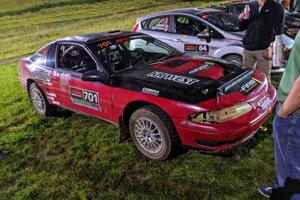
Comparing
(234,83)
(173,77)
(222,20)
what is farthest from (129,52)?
(222,20)

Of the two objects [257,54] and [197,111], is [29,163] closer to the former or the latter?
[197,111]

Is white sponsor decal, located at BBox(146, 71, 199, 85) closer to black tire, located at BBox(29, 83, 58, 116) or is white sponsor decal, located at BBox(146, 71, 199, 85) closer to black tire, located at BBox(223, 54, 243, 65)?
black tire, located at BBox(29, 83, 58, 116)

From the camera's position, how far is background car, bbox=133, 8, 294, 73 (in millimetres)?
6988

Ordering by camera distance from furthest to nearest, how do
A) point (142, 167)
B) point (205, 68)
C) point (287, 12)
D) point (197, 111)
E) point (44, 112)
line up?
point (287, 12), point (44, 112), point (205, 68), point (142, 167), point (197, 111)

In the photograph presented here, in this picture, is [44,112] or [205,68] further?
[44,112]

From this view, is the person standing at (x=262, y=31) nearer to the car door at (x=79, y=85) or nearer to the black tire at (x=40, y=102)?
the car door at (x=79, y=85)

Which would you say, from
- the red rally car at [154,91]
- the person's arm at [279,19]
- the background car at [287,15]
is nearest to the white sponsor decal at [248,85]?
the red rally car at [154,91]

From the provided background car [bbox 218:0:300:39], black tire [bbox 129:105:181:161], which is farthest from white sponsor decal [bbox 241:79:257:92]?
background car [bbox 218:0:300:39]

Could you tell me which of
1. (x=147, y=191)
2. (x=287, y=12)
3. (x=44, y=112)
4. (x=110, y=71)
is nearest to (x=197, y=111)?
(x=147, y=191)

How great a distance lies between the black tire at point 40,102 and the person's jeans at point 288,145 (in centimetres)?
446

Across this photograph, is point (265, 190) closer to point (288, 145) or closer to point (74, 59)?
point (288, 145)

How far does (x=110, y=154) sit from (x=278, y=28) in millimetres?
3280

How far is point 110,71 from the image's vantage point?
15.6 ft

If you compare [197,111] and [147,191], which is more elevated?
[197,111]
